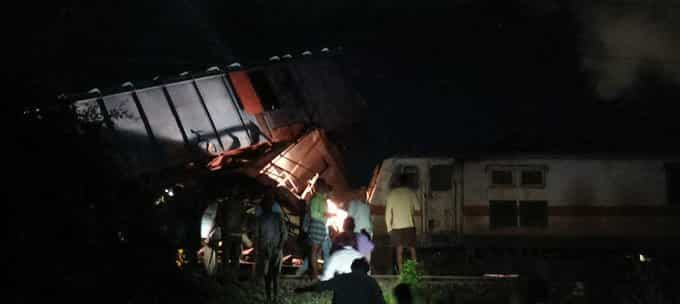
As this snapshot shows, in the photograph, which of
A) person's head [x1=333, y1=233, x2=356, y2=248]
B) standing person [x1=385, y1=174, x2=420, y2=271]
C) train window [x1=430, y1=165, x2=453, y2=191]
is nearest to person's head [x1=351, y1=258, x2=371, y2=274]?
person's head [x1=333, y1=233, x2=356, y2=248]

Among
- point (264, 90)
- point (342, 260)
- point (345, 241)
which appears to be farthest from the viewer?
point (264, 90)

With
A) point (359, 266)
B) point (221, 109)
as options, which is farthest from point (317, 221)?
point (221, 109)

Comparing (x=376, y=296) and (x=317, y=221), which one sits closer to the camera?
(x=376, y=296)

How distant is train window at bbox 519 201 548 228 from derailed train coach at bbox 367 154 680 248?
0.9 inches

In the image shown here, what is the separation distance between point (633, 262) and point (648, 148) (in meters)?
2.87

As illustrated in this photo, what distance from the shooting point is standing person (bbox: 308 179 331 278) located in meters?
12.5

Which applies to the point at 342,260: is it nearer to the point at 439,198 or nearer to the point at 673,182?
the point at 439,198

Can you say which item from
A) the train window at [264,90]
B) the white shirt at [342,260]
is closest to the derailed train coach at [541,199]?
the train window at [264,90]

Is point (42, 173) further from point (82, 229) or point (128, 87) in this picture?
point (128, 87)

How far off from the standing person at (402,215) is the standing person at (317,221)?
1119 millimetres

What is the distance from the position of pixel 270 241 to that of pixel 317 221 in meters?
1.28

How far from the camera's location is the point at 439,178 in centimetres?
1650

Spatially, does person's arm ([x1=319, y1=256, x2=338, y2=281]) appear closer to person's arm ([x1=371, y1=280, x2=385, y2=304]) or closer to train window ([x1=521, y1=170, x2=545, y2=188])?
person's arm ([x1=371, y1=280, x2=385, y2=304])

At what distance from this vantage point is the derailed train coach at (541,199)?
635 inches
